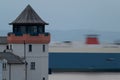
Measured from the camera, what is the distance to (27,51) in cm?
5888

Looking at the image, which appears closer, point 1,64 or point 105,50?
point 105,50

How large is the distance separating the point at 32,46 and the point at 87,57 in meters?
44.5

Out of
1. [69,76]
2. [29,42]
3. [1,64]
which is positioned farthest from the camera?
[29,42]

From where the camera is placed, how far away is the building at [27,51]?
56.2 metres

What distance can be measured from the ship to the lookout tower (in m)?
42.4

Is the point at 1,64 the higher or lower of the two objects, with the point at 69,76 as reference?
lower

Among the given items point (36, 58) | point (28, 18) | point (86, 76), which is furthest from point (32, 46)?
Answer: point (86, 76)

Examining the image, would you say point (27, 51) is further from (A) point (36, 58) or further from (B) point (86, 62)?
(B) point (86, 62)

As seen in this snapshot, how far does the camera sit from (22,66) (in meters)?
56.7

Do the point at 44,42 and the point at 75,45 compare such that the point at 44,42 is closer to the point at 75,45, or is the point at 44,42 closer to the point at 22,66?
the point at 22,66

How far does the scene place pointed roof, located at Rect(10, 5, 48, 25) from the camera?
60909 millimetres

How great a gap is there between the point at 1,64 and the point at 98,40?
40988 mm

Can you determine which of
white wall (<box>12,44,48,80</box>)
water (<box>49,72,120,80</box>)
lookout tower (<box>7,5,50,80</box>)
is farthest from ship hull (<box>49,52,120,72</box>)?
white wall (<box>12,44,48,80</box>)

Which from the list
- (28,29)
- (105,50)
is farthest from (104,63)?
(28,29)
